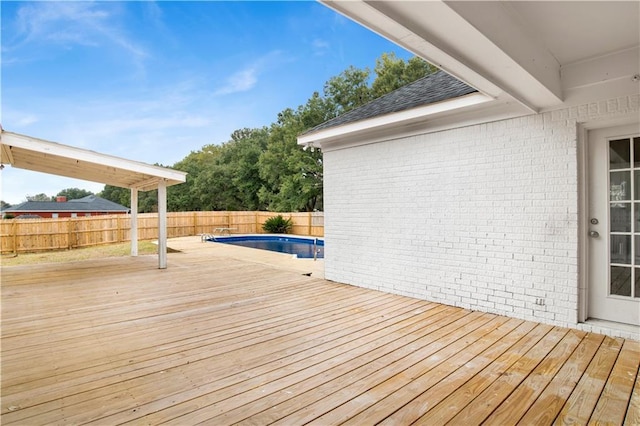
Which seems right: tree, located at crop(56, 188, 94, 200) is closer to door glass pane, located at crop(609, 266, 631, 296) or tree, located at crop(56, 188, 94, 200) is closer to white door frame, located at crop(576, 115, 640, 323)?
white door frame, located at crop(576, 115, 640, 323)

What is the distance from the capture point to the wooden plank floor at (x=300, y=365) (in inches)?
74.9

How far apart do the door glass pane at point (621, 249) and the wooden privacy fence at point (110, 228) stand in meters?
13.3

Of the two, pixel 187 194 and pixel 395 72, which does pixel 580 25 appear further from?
pixel 187 194

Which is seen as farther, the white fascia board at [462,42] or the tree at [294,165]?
the tree at [294,165]

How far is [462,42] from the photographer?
1912 millimetres

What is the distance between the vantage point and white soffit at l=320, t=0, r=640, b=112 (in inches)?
65.0

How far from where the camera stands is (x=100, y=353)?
2771 mm

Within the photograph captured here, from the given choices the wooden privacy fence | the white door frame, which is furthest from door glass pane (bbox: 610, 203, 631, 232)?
the wooden privacy fence

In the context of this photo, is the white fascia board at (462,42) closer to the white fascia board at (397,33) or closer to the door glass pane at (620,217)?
the white fascia board at (397,33)

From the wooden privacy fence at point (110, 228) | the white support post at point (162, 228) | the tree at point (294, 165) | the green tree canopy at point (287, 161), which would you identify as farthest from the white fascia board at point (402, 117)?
the tree at point (294, 165)

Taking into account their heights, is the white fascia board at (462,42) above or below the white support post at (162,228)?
above

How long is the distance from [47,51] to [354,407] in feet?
69.9

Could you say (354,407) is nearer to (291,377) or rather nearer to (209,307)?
(291,377)

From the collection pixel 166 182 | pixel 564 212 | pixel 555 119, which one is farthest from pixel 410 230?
pixel 166 182
